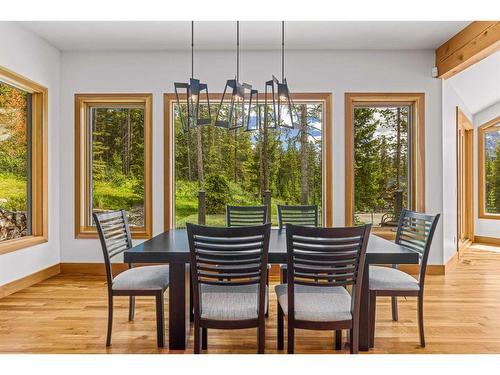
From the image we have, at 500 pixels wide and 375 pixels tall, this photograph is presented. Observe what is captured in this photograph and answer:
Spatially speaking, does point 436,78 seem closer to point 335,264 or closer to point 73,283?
point 335,264

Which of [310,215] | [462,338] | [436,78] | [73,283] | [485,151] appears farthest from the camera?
[485,151]

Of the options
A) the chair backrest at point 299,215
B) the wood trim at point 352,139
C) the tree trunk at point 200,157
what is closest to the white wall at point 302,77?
the wood trim at point 352,139

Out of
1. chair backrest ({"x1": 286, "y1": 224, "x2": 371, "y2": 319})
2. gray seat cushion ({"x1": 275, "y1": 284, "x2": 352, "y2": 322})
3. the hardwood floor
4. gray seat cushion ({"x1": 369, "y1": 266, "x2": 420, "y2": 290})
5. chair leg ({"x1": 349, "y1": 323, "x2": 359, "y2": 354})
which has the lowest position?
the hardwood floor

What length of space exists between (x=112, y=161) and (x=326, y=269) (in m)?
3.56

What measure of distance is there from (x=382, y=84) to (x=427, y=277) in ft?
7.60

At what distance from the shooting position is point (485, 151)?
707 cm

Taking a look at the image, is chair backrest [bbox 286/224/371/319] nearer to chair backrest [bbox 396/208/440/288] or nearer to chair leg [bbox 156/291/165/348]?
chair backrest [bbox 396/208/440/288]

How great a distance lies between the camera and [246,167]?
480 cm

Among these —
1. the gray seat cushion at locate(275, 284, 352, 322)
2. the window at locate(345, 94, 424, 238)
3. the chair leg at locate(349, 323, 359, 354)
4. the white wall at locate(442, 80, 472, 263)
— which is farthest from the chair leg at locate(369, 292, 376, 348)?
the white wall at locate(442, 80, 472, 263)

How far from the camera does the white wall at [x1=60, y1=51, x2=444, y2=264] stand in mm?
4637

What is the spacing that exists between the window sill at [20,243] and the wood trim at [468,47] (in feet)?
16.1

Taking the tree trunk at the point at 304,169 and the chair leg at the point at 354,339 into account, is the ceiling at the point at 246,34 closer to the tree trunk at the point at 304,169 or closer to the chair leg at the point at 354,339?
the tree trunk at the point at 304,169

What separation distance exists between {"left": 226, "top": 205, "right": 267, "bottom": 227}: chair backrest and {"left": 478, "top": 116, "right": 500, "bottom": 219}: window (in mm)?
5332

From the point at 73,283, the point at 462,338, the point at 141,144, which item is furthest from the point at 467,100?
the point at 73,283
